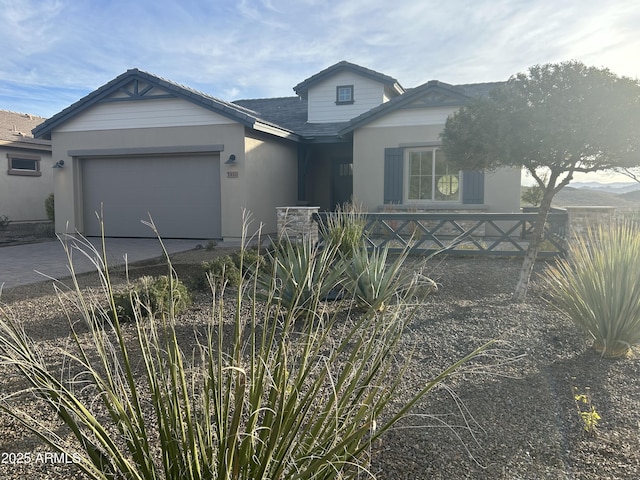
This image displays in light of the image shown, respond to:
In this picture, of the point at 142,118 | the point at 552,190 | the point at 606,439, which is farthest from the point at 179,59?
the point at 606,439

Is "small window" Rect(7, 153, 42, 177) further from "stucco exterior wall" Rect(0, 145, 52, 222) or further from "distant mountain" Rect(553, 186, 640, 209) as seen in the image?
"distant mountain" Rect(553, 186, 640, 209)

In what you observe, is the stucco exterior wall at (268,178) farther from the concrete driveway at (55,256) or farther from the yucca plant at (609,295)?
the yucca plant at (609,295)

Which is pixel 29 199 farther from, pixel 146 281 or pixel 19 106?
pixel 146 281

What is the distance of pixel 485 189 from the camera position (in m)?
12.5

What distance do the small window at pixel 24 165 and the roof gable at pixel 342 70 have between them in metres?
10.4

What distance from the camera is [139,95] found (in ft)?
42.4

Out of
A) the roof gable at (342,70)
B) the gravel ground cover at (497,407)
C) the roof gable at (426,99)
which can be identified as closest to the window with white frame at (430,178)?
the roof gable at (426,99)

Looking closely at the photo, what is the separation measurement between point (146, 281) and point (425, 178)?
30.5 feet

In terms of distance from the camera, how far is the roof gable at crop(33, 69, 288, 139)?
12.1 meters

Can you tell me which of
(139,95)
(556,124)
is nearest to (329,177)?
(139,95)

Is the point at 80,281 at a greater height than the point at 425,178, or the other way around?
the point at 425,178

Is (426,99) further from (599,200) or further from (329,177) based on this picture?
(599,200)

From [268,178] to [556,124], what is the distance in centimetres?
911

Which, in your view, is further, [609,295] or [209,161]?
[209,161]
